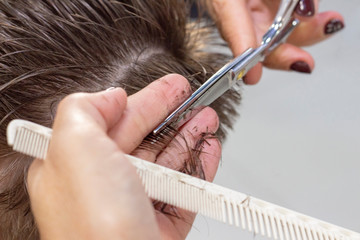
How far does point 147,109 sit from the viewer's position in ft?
1.79

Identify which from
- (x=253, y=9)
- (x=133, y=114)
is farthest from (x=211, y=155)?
(x=253, y=9)

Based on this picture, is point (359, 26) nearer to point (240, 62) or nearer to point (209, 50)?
point (209, 50)

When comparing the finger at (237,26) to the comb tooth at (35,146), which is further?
the finger at (237,26)

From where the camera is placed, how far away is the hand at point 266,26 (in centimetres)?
87

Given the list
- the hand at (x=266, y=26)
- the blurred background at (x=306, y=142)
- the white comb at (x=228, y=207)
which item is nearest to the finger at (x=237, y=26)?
the hand at (x=266, y=26)

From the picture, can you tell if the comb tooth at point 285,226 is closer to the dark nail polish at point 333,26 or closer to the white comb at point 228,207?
the white comb at point 228,207

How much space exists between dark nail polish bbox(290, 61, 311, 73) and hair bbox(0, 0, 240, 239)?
1.08 feet

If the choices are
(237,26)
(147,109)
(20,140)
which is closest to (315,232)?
(147,109)

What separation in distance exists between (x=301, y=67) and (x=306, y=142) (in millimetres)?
212

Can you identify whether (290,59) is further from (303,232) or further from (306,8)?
(303,232)

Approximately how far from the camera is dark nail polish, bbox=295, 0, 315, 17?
87cm

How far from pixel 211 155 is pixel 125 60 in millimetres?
199

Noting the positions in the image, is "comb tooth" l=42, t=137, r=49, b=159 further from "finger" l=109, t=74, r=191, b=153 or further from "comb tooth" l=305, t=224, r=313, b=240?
"comb tooth" l=305, t=224, r=313, b=240

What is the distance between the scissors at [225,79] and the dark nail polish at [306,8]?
0.06ft
